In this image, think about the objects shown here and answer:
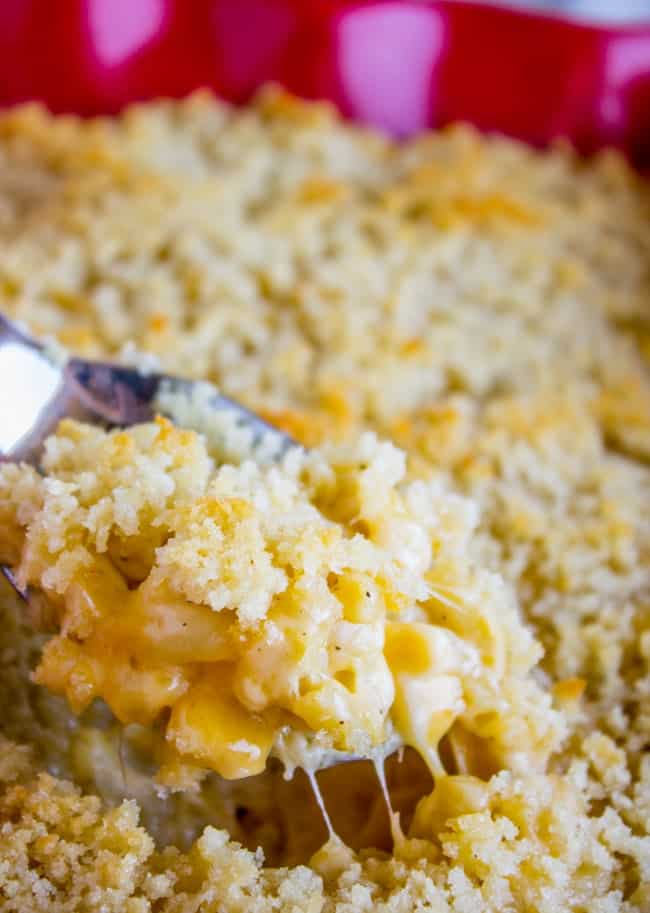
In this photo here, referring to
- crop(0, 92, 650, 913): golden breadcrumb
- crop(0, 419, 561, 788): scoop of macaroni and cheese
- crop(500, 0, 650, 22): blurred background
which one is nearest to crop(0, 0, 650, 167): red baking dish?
crop(0, 92, 650, 913): golden breadcrumb

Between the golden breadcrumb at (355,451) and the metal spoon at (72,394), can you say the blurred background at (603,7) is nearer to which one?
the golden breadcrumb at (355,451)

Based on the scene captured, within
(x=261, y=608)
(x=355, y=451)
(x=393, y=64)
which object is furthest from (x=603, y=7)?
(x=261, y=608)

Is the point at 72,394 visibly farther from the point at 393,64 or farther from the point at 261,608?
the point at 393,64

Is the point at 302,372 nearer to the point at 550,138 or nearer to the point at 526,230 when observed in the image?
the point at 526,230

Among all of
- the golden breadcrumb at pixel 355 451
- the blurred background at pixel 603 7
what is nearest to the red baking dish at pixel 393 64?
the golden breadcrumb at pixel 355 451

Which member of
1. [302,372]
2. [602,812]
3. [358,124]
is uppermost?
[358,124]

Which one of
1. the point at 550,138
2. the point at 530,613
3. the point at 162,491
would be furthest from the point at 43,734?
the point at 550,138

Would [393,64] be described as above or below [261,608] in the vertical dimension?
above

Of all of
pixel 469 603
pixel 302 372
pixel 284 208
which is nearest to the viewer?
pixel 469 603
